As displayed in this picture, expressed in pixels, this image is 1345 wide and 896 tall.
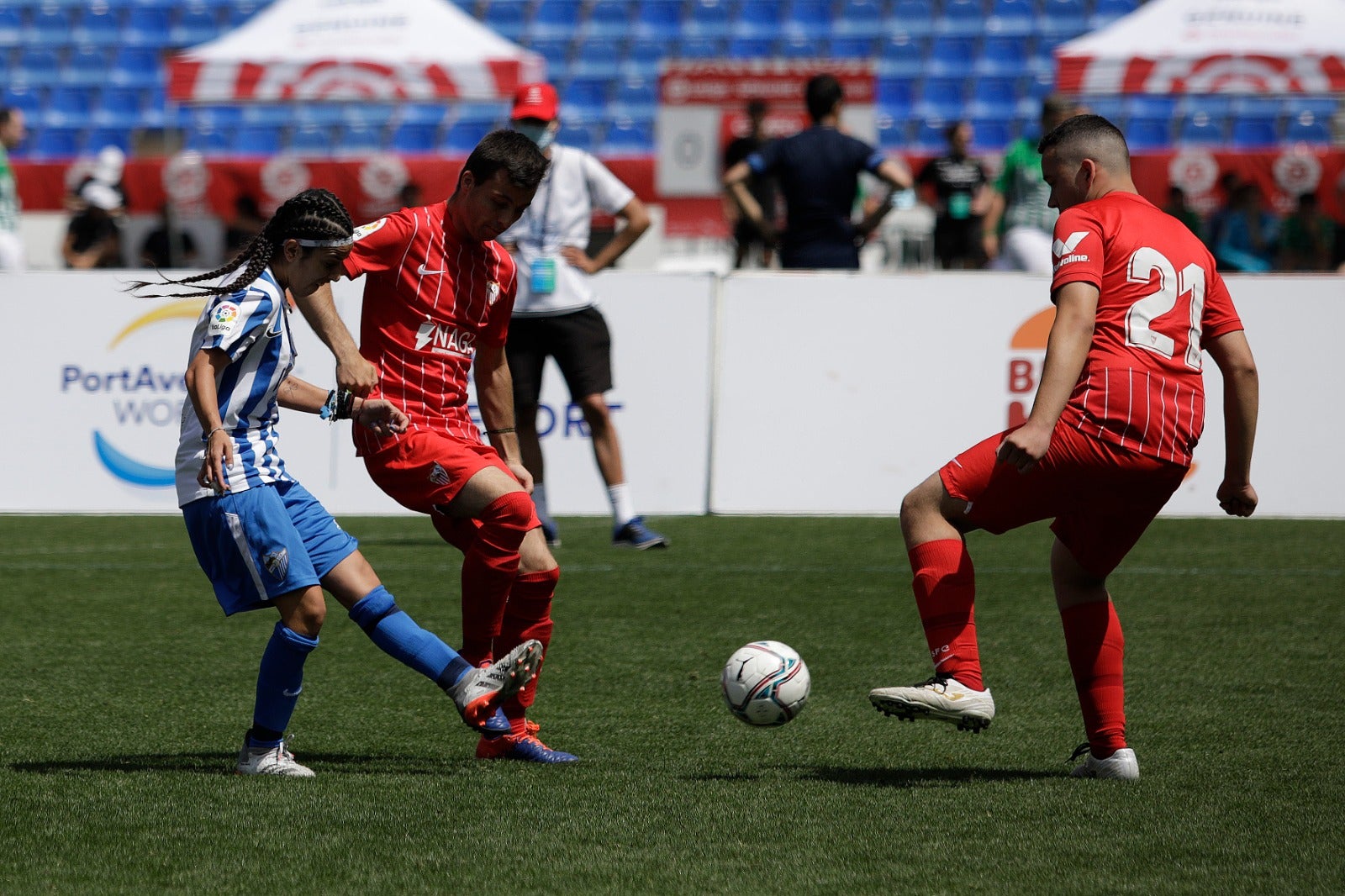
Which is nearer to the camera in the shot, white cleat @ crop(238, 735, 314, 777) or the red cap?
white cleat @ crop(238, 735, 314, 777)

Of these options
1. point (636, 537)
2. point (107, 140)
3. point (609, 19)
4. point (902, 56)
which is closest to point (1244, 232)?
point (902, 56)

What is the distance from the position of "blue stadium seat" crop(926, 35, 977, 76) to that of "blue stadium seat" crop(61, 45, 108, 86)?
10.6m

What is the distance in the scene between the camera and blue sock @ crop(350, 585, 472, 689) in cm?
419

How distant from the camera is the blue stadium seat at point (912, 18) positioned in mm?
21453

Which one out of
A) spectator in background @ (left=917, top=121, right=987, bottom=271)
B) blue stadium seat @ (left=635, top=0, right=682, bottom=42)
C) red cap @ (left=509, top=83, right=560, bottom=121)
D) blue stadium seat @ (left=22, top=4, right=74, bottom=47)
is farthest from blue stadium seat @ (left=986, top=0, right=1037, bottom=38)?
red cap @ (left=509, top=83, right=560, bottom=121)

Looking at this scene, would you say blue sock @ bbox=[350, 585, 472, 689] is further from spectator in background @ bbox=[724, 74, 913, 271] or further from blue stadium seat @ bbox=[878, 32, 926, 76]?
blue stadium seat @ bbox=[878, 32, 926, 76]

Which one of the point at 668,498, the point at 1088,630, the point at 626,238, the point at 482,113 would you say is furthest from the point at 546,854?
the point at 482,113

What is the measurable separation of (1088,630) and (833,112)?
230 inches

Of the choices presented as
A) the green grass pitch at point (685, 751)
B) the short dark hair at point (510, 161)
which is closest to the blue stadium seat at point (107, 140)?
the green grass pitch at point (685, 751)

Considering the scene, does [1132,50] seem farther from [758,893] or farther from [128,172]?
[758,893]

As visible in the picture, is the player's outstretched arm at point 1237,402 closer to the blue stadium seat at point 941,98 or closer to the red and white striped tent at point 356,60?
the red and white striped tent at point 356,60

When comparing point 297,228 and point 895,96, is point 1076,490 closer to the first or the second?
point 297,228

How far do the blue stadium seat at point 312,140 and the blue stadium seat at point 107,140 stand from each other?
7.05 ft

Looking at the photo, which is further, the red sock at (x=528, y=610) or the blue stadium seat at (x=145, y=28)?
the blue stadium seat at (x=145, y=28)
